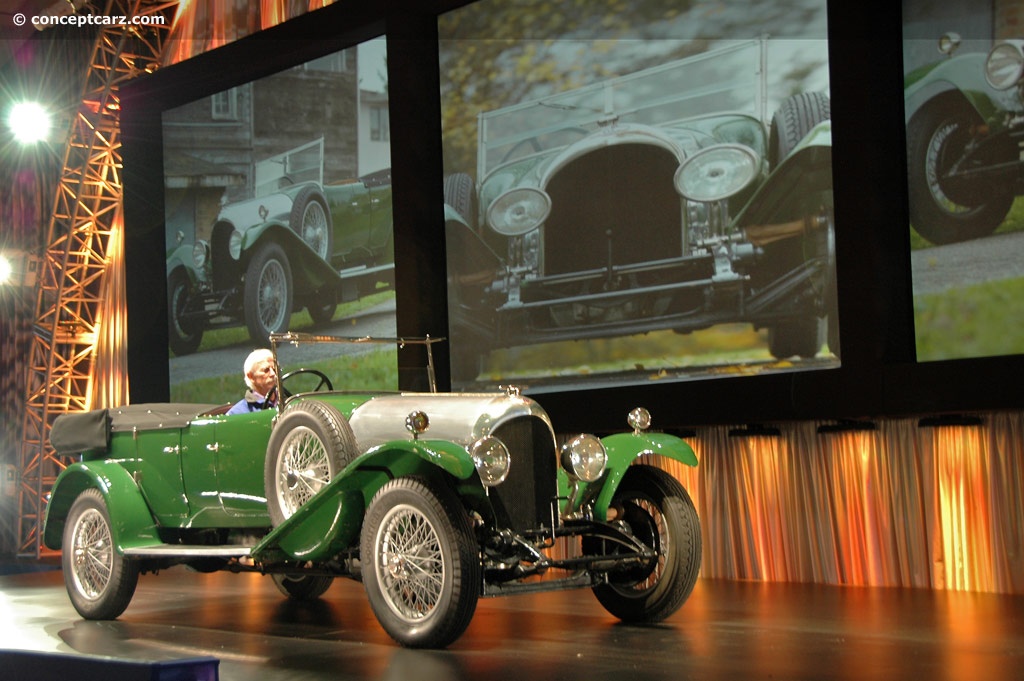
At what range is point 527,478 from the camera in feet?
16.9

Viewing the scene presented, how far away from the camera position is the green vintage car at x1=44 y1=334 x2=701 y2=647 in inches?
189

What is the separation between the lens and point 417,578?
15.8 ft

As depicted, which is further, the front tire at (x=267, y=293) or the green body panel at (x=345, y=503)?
the front tire at (x=267, y=293)

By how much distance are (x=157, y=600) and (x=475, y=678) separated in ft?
12.8

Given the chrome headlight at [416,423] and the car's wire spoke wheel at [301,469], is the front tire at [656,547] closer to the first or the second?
the chrome headlight at [416,423]

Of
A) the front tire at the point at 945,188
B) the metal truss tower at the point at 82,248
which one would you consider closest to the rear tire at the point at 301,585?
the front tire at the point at 945,188

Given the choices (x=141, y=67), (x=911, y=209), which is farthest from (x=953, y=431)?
(x=141, y=67)

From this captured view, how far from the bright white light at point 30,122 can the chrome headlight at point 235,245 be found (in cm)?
348

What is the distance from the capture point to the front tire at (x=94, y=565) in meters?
6.20

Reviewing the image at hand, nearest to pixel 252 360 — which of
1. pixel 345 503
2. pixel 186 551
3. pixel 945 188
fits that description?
pixel 186 551

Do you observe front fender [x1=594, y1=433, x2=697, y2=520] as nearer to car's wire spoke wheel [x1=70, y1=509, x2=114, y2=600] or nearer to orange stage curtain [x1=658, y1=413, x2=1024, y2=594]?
orange stage curtain [x1=658, y1=413, x2=1024, y2=594]

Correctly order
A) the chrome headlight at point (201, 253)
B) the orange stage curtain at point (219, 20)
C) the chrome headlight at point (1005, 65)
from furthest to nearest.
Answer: the chrome headlight at point (201, 253), the orange stage curtain at point (219, 20), the chrome headlight at point (1005, 65)

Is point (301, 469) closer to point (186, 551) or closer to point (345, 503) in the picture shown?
point (345, 503)

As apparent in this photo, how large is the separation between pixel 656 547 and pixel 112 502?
2.77 meters
